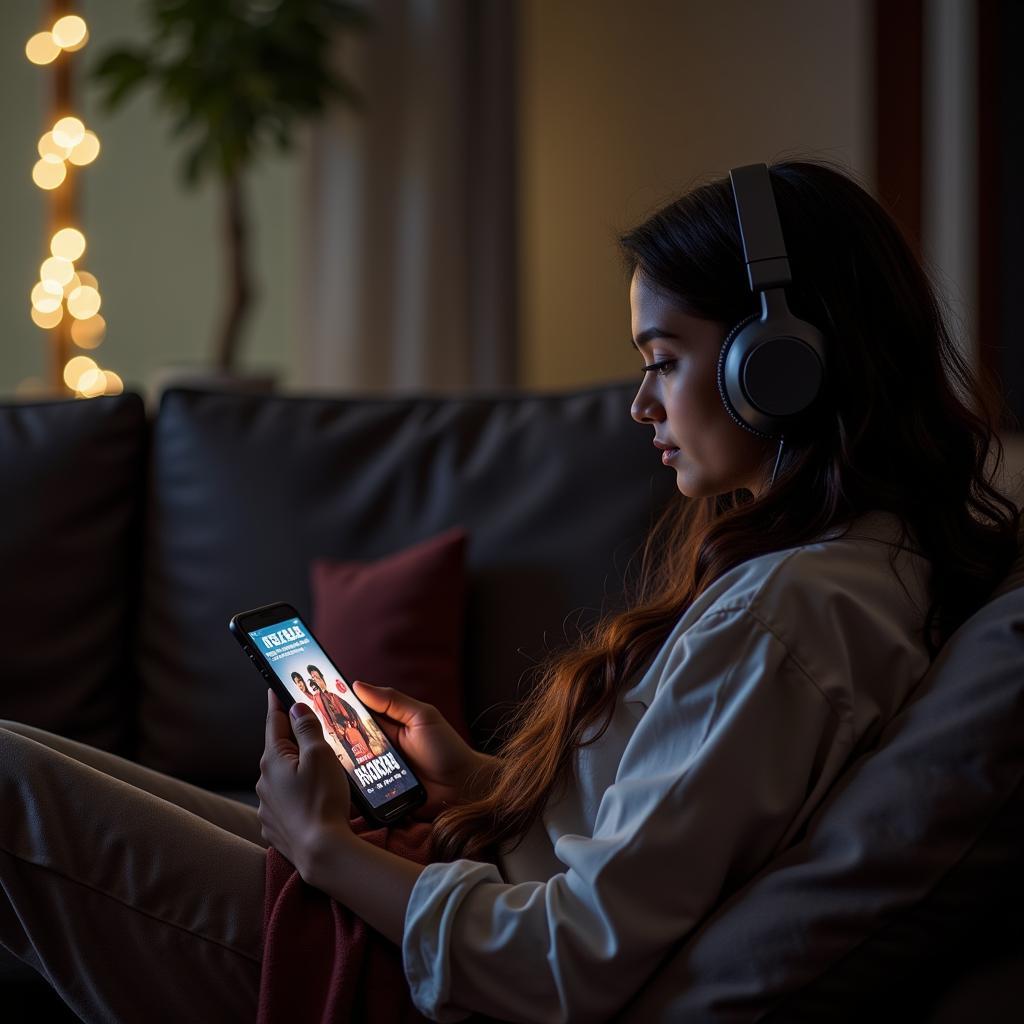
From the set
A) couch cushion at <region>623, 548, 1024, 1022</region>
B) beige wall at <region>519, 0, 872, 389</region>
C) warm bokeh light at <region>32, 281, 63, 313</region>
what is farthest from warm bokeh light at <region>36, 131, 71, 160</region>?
couch cushion at <region>623, 548, 1024, 1022</region>

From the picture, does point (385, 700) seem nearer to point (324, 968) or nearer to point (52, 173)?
point (324, 968)

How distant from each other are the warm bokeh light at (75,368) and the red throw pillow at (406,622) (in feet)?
6.43

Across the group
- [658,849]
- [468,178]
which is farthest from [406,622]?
[468,178]

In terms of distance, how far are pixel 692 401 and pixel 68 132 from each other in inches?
104

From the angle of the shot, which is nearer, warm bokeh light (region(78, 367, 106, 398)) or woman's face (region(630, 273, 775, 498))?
woman's face (region(630, 273, 775, 498))

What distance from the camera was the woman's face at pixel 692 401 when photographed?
0.86 m

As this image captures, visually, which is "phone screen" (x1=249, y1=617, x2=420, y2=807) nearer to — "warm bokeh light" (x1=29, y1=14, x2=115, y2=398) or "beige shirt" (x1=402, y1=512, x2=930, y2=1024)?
"beige shirt" (x1=402, y1=512, x2=930, y2=1024)

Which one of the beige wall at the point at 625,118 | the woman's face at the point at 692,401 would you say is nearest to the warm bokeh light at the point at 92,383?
the beige wall at the point at 625,118

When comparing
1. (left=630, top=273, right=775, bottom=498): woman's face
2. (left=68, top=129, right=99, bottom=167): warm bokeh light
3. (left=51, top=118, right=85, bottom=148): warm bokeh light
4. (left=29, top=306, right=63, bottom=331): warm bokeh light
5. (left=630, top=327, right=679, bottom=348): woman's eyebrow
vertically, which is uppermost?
(left=51, top=118, right=85, bottom=148): warm bokeh light

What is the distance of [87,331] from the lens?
3133 mm

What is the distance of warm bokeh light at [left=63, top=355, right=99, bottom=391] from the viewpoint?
120 inches

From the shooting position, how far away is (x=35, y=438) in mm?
1514

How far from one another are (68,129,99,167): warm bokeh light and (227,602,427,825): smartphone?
94.4 inches

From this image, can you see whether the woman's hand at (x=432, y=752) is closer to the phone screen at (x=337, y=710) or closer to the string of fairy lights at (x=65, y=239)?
the phone screen at (x=337, y=710)
